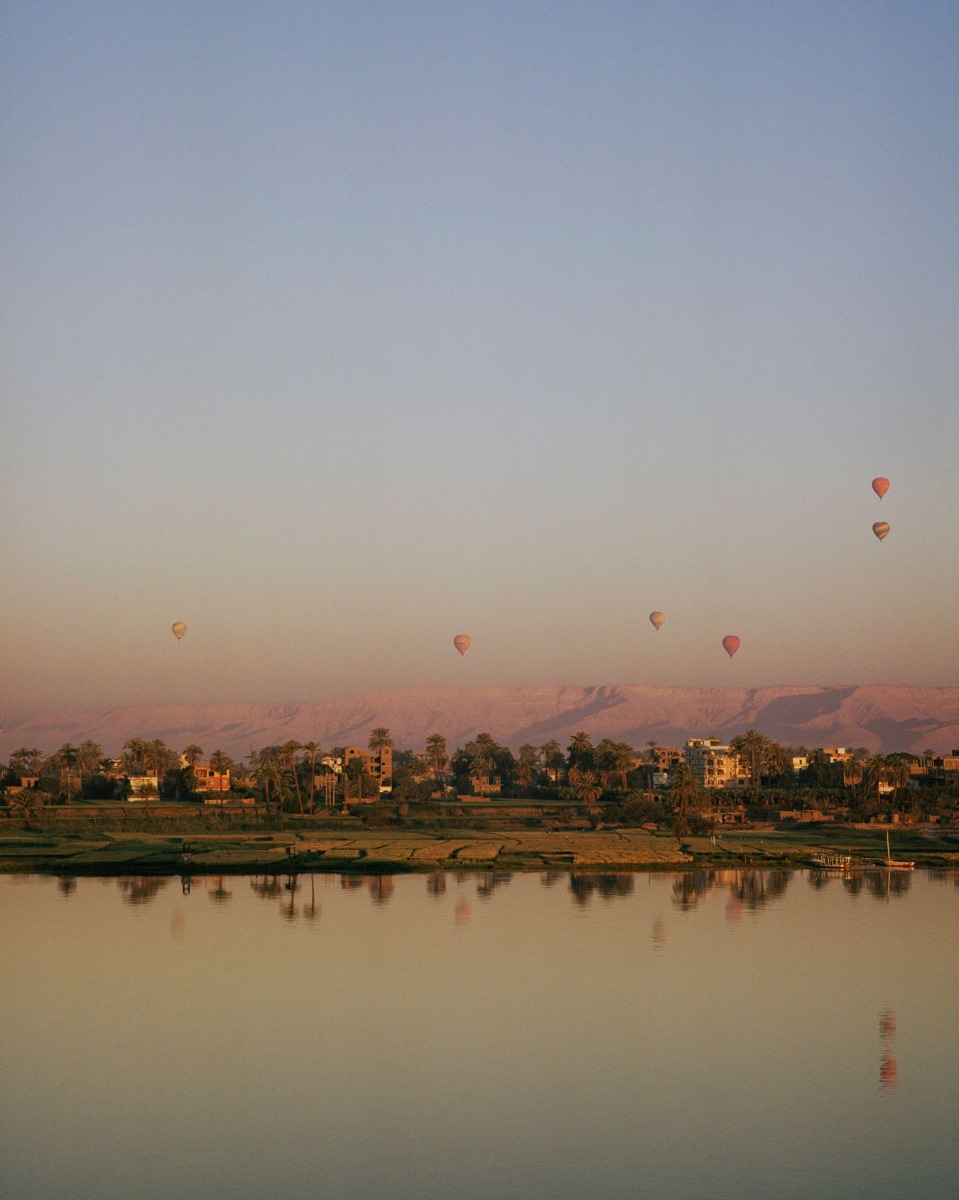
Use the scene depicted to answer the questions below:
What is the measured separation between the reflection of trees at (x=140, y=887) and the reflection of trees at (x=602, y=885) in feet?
75.2

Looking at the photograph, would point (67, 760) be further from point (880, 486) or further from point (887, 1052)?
point (887, 1052)

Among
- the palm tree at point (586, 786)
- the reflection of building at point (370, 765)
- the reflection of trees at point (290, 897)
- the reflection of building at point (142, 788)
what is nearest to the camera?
the reflection of trees at point (290, 897)

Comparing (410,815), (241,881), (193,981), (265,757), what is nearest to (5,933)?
(193,981)

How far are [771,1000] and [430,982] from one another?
1209 cm

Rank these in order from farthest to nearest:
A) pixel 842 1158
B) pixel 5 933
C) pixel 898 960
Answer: pixel 5 933
pixel 898 960
pixel 842 1158

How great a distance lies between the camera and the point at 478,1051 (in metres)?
42.1

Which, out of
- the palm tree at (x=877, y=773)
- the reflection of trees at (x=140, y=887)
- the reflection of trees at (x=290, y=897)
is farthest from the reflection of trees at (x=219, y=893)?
the palm tree at (x=877, y=773)

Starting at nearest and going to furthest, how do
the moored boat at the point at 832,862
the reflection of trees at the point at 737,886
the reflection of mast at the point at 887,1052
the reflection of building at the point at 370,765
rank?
the reflection of mast at the point at 887,1052
the reflection of trees at the point at 737,886
the moored boat at the point at 832,862
the reflection of building at the point at 370,765

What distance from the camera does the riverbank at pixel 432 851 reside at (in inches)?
3575

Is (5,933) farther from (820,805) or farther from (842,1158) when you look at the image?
(820,805)

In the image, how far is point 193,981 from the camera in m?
52.5

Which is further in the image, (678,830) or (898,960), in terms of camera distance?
(678,830)

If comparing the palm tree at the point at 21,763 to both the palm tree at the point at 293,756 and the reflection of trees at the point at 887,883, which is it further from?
the reflection of trees at the point at 887,883

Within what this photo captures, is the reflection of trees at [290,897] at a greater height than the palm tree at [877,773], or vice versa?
the palm tree at [877,773]
